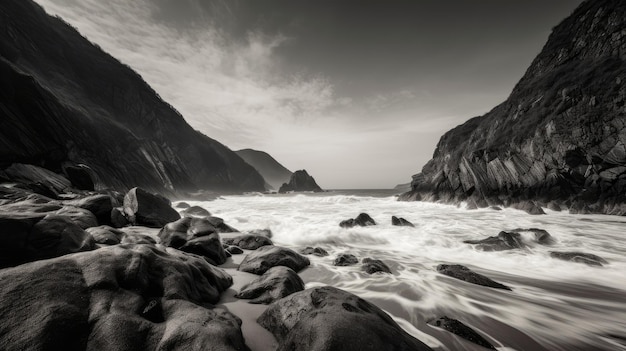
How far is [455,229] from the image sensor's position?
1316 centimetres

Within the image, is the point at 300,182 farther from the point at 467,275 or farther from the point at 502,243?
the point at 467,275

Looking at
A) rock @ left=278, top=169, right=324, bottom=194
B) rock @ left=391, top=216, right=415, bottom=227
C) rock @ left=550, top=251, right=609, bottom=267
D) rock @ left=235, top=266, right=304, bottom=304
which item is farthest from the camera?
rock @ left=278, top=169, right=324, bottom=194

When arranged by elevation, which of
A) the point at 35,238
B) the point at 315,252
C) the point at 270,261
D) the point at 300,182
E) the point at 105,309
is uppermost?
the point at 300,182

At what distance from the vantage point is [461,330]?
386cm

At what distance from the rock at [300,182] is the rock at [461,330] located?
10287cm

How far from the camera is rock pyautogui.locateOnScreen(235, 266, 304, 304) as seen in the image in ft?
14.2

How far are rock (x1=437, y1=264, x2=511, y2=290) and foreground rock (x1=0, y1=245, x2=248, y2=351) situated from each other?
248 inches

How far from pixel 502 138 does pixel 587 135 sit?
9.01 m

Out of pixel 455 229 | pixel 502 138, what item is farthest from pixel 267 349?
pixel 502 138

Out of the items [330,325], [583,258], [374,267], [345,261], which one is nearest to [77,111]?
[345,261]

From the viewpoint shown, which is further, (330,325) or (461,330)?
(461,330)

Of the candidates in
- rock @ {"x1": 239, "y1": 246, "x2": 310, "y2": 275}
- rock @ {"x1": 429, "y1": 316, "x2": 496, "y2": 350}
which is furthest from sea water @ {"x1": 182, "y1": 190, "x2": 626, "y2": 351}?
rock @ {"x1": 239, "y1": 246, "x2": 310, "y2": 275}

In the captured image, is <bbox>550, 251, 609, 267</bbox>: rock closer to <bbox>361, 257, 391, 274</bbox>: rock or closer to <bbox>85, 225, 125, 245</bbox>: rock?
<bbox>361, 257, 391, 274</bbox>: rock

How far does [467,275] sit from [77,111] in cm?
4138
